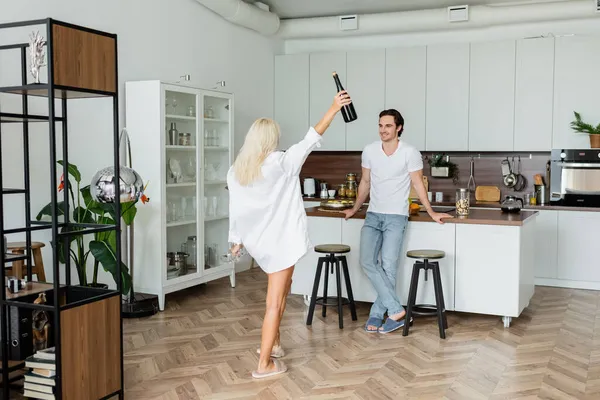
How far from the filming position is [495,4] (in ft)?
23.3

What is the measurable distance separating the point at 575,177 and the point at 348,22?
3021 millimetres

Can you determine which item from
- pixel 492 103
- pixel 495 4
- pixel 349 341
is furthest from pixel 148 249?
pixel 495 4

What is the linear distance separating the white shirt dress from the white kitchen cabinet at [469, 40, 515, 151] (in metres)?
3.93

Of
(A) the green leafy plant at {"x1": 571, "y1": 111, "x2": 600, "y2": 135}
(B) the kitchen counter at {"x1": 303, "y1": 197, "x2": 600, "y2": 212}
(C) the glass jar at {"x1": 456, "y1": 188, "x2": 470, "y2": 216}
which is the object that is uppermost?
(A) the green leafy plant at {"x1": 571, "y1": 111, "x2": 600, "y2": 135}

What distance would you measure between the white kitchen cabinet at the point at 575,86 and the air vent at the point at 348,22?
2206 mm

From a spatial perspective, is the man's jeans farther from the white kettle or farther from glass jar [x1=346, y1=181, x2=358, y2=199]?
the white kettle

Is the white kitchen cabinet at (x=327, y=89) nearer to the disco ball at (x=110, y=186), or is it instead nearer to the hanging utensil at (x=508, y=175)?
the hanging utensil at (x=508, y=175)

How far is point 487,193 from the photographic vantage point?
741 cm

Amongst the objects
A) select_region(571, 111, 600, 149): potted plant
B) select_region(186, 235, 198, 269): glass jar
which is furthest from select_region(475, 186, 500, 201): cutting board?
select_region(186, 235, 198, 269): glass jar

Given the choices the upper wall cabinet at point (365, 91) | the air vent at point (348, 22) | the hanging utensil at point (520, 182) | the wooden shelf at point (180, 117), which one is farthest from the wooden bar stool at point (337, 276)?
the air vent at point (348, 22)

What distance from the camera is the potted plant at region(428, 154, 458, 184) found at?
7.45 m

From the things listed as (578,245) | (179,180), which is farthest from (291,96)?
(578,245)

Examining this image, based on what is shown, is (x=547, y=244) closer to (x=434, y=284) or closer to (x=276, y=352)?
(x=434, y=284)

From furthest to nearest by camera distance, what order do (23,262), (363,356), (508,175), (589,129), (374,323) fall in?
(508,175)
(589,129)
(374,323)
(363,356)
(23,262)
